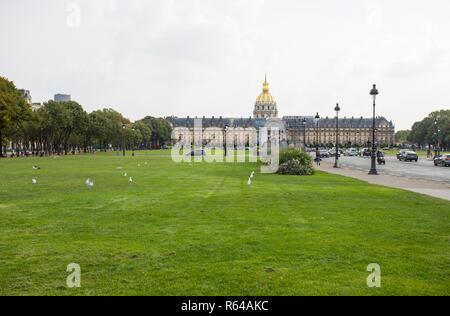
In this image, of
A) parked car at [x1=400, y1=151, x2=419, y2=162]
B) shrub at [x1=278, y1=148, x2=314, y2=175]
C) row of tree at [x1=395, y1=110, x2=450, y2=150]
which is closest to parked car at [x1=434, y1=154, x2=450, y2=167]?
parked car at [x1=400, y1=151, x2=419, y2=162]

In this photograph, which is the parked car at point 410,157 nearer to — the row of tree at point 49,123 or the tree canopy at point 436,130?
the tree canopy at point 436,130

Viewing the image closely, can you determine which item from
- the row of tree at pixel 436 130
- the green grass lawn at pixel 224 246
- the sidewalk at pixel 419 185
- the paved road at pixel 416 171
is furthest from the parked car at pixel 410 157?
the row of tree at pixel 436 130

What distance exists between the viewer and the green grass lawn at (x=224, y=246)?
6020 millimetres

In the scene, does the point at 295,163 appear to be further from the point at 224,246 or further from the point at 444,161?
the point at 444,161

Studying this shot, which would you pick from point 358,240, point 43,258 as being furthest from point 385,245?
point 43,258

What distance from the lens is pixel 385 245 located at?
8320 mm

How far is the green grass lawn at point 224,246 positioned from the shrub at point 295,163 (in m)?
14.2

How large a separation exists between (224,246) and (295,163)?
2194 centimetres

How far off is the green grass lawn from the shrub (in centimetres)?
1416

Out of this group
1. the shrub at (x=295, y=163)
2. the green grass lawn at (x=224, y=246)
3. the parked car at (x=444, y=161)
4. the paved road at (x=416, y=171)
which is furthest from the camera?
the parked car at (x=444, y=161)

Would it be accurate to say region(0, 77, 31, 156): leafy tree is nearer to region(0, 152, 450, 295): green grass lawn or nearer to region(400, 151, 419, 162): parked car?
region(0, 152, 450, 295): green grass lawn

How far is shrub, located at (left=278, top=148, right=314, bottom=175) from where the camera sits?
29.3 metres
